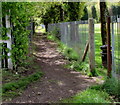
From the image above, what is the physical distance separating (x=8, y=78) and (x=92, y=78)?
2.78m

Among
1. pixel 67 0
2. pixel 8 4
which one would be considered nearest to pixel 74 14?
pixel 67 0

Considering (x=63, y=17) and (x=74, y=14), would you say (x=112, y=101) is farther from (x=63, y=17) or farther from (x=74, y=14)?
(x=63, y=17)

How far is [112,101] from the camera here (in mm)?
5137

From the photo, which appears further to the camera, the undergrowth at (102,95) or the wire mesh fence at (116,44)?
the wire mesh fence at (116,44)

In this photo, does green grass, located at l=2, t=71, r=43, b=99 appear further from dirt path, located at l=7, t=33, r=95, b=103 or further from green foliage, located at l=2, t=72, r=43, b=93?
dirt path, located at l=7, t=33, r=95, b=103

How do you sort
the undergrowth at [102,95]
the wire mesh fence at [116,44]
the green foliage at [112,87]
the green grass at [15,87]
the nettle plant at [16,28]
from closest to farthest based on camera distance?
1. the undergrowth at [102,95]
2. the green foliage at [112,87]
3. the green grass at [15,87]
4. the wire mesh fence at [116,44]
5. the nettle plant at [16,28]

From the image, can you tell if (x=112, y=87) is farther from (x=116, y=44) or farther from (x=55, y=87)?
(x=55, y=87)

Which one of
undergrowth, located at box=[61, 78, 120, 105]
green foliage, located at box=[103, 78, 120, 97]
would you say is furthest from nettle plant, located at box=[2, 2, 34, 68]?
green foliage, located at box=[103, 78, 120, 97]

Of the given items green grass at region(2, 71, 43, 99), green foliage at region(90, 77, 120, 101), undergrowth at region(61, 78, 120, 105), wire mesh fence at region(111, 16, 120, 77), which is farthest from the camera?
wire mesh fence at region(111, 16, 120, 77)

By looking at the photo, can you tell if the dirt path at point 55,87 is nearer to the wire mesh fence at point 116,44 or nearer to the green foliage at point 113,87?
the green foliage at point 113,87

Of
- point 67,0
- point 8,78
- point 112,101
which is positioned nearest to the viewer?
point 112,101

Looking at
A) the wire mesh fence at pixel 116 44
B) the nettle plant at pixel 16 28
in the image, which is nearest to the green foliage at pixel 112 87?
the wire mesh fence at pixel 116 44

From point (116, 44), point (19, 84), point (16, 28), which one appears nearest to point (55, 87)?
point (19, 84)

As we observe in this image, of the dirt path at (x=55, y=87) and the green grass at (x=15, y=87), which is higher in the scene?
the green grass at (x=15, y=87)
